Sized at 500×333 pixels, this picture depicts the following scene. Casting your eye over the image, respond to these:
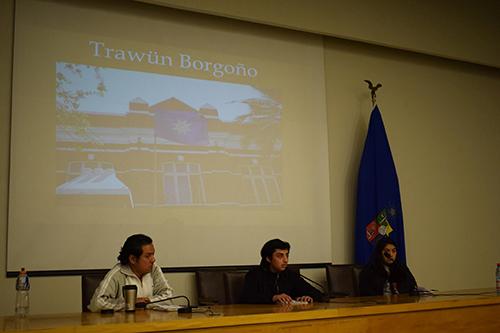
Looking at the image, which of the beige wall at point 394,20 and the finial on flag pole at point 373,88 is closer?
the beige wall at point 394,20

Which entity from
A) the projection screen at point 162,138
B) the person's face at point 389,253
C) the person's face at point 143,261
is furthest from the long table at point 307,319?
the projection screen at point 162,138

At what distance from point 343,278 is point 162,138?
6.58ft

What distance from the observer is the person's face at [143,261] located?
3.83 meters

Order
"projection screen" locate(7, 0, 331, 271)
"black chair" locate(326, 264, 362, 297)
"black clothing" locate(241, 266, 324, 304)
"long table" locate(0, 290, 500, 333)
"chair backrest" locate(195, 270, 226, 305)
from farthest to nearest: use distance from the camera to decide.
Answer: "black chair" locate(326, 264, 362, 297) < "chair backrest" locate(195, 270, 226, 305) < "projection screen" locate(7, 0, 331, 271) < "black clothing" locate(241, 266, 324, 304) < "long table" locate(0, 290, 500, 333)

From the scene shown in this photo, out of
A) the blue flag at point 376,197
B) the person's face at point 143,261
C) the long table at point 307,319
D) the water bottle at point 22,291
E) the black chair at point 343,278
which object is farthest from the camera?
the blue flag at point 376,197

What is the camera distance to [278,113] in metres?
5.78

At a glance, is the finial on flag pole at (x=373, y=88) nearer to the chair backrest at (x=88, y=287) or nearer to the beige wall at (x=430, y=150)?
the beige wall at (x=430, y=150)

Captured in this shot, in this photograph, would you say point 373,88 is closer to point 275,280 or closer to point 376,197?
point 376,197

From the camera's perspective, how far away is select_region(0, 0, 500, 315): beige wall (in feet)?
20.2

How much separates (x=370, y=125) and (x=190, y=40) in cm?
199

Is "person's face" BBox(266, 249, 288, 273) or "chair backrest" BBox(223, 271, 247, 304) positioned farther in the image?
"chair backrest" BBox(223, 271, 247, 304)

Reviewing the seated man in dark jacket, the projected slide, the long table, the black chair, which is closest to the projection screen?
the projected slide

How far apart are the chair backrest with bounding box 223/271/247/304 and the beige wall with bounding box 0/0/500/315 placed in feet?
3.92

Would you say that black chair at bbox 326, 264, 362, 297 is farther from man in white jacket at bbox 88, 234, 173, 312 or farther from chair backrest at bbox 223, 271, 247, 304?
man in white jacket at bbox 88, 234, 173, 312
